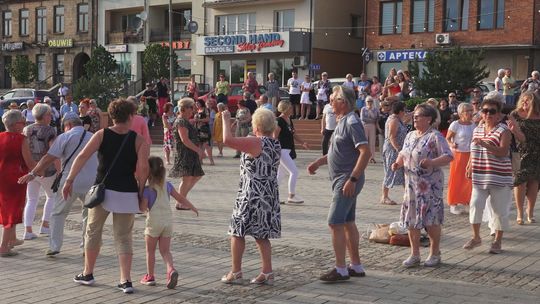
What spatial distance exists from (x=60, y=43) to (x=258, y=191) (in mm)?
48613

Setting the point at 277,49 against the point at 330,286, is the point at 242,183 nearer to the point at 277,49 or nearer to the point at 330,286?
the point at 330,286

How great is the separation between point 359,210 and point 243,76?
32.2 metres

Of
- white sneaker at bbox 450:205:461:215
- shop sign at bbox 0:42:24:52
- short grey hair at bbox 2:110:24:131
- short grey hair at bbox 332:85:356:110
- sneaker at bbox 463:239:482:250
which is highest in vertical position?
shop sign at bbox 0:42:24:52

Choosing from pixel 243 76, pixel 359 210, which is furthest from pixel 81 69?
pixel 359 210

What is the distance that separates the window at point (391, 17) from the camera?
38094 millimetres

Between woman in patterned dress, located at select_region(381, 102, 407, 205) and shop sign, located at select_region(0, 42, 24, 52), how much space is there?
48.2 metres

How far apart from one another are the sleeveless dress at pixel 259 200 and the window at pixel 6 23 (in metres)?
54.5

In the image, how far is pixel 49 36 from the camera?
173 ft

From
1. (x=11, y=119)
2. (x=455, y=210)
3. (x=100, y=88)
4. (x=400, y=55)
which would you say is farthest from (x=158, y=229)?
(x=400, y=55)

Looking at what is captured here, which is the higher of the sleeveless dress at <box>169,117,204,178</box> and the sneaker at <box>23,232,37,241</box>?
the sleeveless dress at <box>169,117,204,178</box>

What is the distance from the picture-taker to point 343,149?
662 centimetres

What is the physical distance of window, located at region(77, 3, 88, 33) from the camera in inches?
2009

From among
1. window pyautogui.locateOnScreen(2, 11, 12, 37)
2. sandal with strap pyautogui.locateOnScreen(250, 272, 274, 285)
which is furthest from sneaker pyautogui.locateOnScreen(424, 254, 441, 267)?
window pyautogui.locateOnScreen(2, 11, 12, 37)

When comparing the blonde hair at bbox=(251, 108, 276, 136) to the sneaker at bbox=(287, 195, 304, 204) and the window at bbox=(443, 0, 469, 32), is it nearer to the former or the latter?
the sneaker at bbox=(287, 195, 304, 204)
